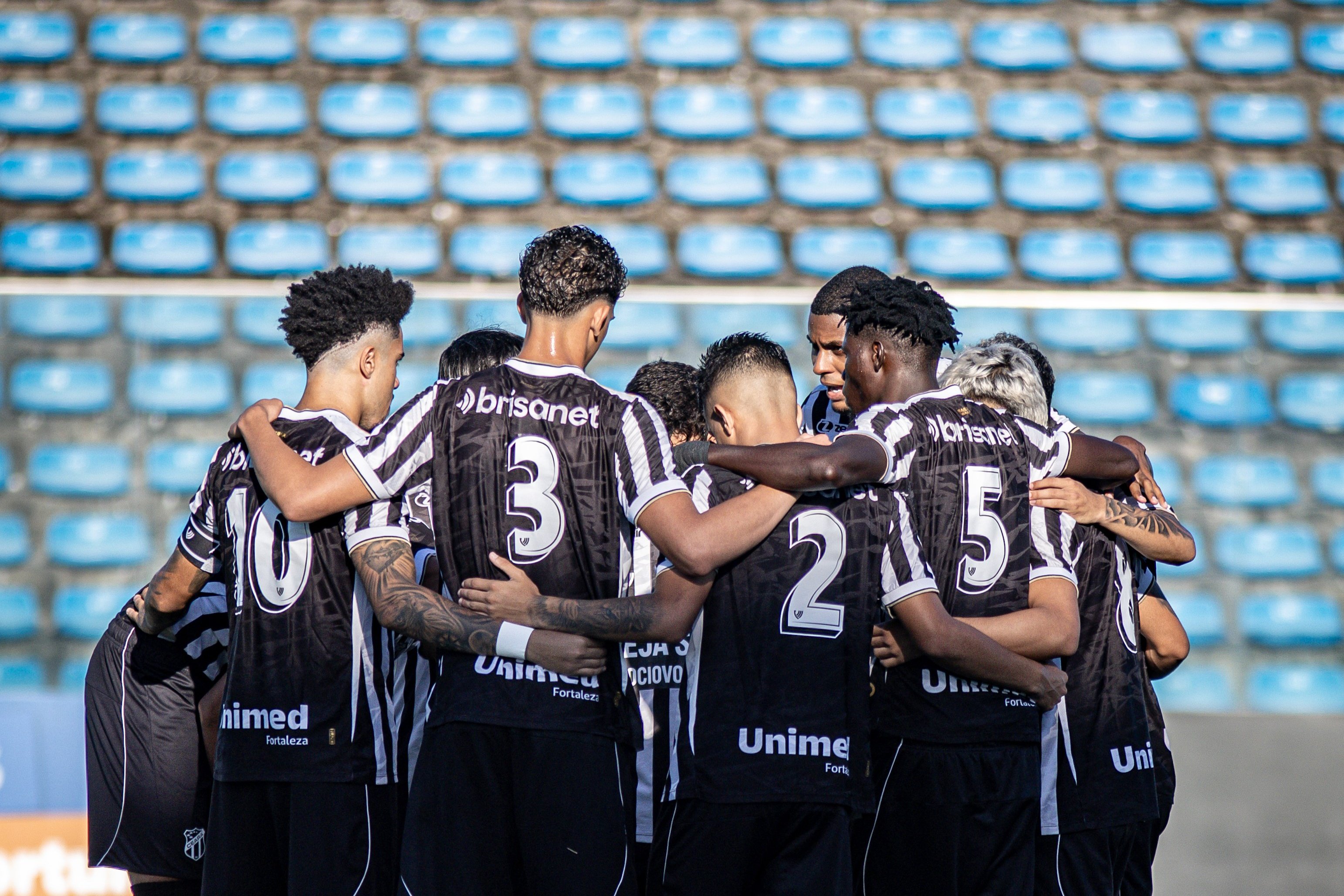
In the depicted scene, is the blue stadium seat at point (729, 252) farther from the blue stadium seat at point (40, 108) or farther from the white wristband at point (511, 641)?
the white wristband at point (511, 641)

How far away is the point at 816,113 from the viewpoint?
9.22m

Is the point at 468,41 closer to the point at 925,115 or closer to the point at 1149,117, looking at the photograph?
the point at 925,115

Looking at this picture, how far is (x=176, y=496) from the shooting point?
500cm

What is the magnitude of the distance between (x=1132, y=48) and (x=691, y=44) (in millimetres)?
3351

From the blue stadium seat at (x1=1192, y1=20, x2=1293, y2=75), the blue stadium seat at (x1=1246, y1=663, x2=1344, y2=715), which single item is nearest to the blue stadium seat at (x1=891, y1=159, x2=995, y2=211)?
the blue stadium seat at (x1=1192, y1=20, x2=1293, y2=75)

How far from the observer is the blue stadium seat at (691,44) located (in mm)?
9445

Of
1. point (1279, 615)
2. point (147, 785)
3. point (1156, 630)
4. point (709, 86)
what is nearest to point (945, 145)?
point (709, 86)

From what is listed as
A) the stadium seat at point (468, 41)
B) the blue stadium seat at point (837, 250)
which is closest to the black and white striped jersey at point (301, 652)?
the blue stadium seat at point (837, 250)

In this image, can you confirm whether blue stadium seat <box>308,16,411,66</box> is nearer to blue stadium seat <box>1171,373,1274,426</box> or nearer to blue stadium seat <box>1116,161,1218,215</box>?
blue stadium seat <box>1116,161,1218,215</box>

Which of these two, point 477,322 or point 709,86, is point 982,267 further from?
point 477,322

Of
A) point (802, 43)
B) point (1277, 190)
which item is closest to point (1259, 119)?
point (1277, 190)

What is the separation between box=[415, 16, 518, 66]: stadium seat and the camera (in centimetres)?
934

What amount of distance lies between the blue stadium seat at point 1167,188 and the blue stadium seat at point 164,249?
245 inches

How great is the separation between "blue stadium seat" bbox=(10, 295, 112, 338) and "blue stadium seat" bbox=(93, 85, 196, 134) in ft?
14.1
